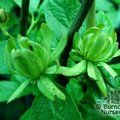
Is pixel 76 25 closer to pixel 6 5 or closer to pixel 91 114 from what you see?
pixel 91 114

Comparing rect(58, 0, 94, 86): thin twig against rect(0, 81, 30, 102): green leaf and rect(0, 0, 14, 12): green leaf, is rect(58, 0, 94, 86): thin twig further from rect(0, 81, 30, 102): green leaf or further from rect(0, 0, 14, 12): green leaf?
rect(0, 0, 14, 12): green leaf

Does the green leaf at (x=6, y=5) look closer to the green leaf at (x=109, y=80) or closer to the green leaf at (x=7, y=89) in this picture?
the green leaf at (x=7, y=89)

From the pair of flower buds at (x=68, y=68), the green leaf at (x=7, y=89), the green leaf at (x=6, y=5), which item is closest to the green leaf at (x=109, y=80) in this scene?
the pair of flower buds at (x=68, y=68)

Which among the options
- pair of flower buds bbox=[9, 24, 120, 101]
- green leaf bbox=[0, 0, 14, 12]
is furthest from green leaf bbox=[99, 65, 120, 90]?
green leaf bbox=[0, 0, 14, 12]

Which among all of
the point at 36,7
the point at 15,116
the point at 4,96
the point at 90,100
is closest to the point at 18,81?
the point at 4,96

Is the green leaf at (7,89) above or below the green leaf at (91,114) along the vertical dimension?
above

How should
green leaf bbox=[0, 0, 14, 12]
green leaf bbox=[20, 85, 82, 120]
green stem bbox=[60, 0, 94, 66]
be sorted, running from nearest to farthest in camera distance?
green stem bbox=[60, 0, 94, 66]
green leaf bbox=[20, 85, 82, 120]
green leaf bbox=[0, 0, 14, 12]

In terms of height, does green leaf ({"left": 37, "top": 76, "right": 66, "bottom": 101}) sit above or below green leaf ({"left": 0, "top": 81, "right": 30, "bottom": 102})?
above
